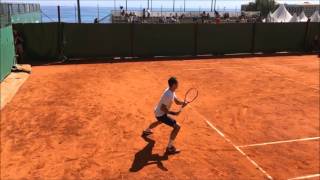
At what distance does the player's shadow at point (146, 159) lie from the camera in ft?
28.5

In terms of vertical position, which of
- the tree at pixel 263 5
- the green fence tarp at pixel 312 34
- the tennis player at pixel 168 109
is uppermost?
the tree at pixel 263 5

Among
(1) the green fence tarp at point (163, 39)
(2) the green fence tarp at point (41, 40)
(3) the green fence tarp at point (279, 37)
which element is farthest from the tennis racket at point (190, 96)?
(3) the green fence tarp at point (279, 37)

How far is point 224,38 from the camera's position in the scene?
2528cm

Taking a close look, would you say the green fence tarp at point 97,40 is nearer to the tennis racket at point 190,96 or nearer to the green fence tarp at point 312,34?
the tennis racket at point 190,96

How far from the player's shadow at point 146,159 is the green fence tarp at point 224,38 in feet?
52.6

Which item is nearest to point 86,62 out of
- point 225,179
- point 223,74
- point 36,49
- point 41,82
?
point 36,49

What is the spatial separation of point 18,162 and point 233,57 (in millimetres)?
18266

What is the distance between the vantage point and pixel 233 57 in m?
24.9

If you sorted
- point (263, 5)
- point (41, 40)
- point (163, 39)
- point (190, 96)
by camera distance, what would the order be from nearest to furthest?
point (190, 96) → point (41, 40) → point (163, 39) → point (263, 5)

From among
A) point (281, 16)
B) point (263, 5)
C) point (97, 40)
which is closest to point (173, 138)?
point (97, 40)

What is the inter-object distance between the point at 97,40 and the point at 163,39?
13.4 feet

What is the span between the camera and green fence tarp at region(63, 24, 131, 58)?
22.1m

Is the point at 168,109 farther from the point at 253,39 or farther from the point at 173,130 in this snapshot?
the point at 253,39

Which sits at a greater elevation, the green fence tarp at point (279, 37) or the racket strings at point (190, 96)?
the green fence tarp at point (279, 37)
